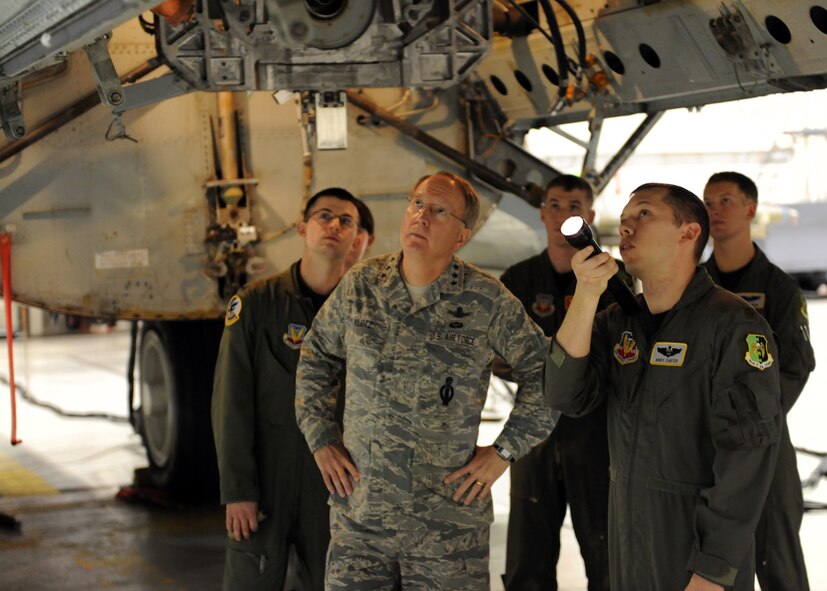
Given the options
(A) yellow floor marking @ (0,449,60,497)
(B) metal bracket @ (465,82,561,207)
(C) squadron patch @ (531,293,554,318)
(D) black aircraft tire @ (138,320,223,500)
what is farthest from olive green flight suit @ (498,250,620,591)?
(A) yellow floor marking @ (0,449,60,497)

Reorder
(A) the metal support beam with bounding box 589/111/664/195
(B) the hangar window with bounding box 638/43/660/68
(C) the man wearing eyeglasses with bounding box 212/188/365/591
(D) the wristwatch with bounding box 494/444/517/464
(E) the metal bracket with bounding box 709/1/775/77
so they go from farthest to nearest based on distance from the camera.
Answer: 1. (A) the metal support beam with bounding box 589/111/664/195
2. (B) the hangar window with bounding box 638/43/660/68
3. (E) the metal bracket with bounding box 709/1/775/77
4. (C) the man wearing eyeglasses with bounding box 212/188/365/591
5. (D) the wristwatch with bounding box 494/444/517/464

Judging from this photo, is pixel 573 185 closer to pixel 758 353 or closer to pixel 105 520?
pixel 758 353

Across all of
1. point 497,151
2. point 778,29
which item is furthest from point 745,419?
point 497,151

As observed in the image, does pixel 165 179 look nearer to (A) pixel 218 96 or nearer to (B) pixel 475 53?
(A) pixel 218 96

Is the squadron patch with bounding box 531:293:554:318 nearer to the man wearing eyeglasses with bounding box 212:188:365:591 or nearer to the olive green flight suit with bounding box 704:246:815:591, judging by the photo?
the olive green flight suit with bounding box 704:246:815:591

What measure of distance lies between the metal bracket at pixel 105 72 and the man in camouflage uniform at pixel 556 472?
5.37 feet

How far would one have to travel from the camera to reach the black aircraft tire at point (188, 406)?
21.9 ft

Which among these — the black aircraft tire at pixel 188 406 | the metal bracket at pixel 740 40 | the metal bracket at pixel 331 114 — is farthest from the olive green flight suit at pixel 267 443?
the black aircraft tire at pixel 188 406

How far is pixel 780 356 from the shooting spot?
3.97 meters

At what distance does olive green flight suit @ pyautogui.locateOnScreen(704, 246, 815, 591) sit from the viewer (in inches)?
156

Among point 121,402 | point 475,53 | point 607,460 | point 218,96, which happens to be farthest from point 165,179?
point 121,402

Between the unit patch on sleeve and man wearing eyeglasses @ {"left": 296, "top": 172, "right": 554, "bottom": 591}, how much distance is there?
390 mm

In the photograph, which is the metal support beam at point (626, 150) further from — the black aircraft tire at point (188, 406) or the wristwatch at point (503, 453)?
the wristwatch at point (503, 453)

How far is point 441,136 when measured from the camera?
6.46m
